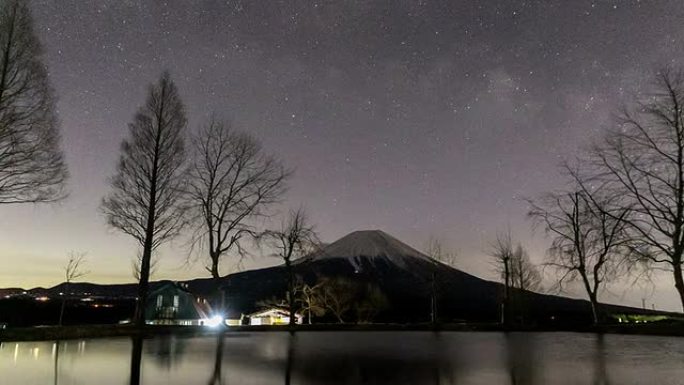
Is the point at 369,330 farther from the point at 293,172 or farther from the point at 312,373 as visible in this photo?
the point at 312,373

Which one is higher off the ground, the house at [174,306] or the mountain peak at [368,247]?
the mountain peak at [368,247]

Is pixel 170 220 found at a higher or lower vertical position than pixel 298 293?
higher

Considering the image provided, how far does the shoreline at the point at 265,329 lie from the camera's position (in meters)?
18.3

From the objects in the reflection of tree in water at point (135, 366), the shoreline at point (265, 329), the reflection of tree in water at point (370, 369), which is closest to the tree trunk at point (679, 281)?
the shoreline at point (265, 329)

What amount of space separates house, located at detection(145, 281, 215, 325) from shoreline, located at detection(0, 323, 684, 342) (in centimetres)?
3098

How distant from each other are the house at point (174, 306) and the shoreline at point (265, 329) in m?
31.0

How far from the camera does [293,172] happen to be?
1182 inches

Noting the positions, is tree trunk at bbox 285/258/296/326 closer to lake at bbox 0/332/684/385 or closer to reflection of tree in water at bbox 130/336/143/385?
reflection of tree in water at bbox 130/336/143/385

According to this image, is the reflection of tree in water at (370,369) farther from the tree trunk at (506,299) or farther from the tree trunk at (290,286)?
the tree trunk at (506,299)

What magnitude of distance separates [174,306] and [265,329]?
32988mm

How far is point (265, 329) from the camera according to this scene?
29.7m

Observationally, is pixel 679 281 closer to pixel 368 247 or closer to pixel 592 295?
pixel 592 295

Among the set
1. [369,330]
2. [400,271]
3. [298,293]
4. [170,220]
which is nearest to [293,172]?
[170,220]

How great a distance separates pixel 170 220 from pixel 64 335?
22.9 feet
